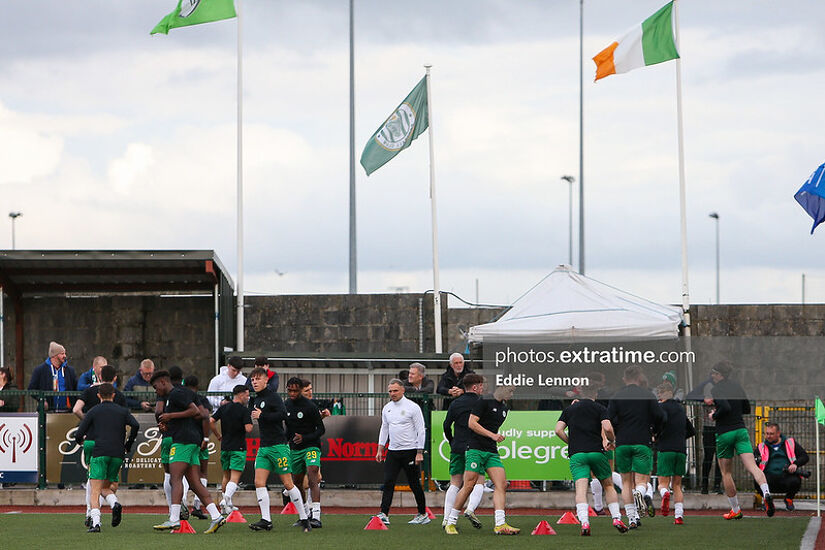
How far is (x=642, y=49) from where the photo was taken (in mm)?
23516

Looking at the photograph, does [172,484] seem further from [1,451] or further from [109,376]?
[1,451]

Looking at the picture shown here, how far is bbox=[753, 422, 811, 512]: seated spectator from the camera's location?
18.2 metres

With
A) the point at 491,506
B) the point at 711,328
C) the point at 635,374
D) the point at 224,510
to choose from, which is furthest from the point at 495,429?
the point at 711,328

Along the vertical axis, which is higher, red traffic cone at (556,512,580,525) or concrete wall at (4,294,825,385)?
concrete wall at (4,294,825,385)

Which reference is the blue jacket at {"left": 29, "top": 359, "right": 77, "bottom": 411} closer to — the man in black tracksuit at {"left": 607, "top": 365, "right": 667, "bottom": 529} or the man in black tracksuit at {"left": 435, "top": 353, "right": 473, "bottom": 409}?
the man in black tracksuit at {"left": 435, "top": 353, "right": 473, "bottom": 409}

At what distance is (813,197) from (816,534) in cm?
486

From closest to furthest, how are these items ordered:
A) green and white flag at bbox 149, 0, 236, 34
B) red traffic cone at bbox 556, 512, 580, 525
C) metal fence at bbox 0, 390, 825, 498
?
1. red traffic cone at bbox 556, 512, 580, 525
2. metal fence at bbox 0, 390, 825, 498
3. green and white flag at bbox 149, 0, 236, 34

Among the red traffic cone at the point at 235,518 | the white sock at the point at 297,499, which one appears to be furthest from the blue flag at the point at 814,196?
the red traffic cone at the point at 235,518

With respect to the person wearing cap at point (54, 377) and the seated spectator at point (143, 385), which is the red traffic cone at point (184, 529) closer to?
the seated spectator at point (143, 385)

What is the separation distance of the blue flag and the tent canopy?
3.98 metres

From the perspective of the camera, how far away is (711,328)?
84.2ft

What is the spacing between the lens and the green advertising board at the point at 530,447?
18875 millimetres

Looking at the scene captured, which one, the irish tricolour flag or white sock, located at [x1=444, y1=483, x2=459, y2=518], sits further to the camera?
the irish tricolour flag

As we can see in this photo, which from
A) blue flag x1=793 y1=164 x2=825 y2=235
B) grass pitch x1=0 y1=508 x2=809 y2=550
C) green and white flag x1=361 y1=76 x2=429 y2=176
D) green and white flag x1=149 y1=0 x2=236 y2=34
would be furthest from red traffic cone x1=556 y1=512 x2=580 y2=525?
green and white flag x1=149 y1=0 x2=236 y2=34
